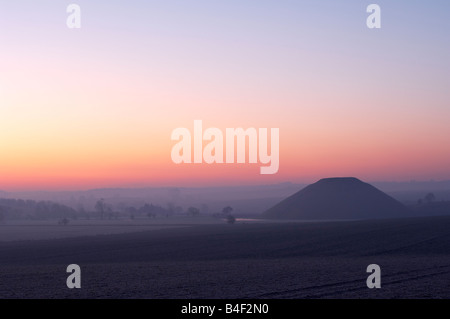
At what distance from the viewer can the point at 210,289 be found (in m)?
27.0

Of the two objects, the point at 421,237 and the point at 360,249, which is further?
the point at 421,237

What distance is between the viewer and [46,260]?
189 ft

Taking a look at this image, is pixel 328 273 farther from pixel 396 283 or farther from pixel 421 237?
pixel 421 237
